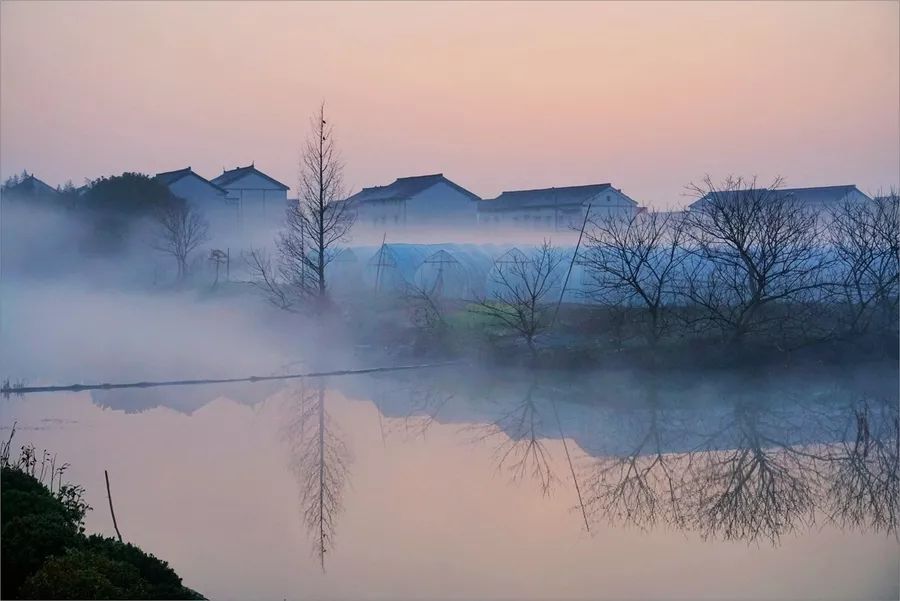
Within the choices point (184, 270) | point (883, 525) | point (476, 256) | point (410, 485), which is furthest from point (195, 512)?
point (184, 270)

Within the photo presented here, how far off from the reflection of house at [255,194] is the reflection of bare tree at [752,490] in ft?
36.1

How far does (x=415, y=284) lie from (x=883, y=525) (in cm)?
783

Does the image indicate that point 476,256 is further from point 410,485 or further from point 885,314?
point 410,485

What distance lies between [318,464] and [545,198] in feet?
44.1

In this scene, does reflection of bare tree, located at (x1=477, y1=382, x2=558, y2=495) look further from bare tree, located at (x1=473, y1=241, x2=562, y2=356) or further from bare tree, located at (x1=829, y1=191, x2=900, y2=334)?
bare tree, located at (x1=829, y1=191, x2=900, y2=334)

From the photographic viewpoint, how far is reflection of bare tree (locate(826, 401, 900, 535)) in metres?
5.42

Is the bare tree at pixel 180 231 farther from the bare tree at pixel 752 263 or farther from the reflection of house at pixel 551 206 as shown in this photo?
the bare tree at pixel 752 263

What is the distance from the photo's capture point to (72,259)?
14516mm

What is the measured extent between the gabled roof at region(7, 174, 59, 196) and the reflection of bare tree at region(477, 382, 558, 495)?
893cm

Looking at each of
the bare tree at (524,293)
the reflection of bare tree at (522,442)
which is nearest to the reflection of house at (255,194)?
the bare tree at (524,293)

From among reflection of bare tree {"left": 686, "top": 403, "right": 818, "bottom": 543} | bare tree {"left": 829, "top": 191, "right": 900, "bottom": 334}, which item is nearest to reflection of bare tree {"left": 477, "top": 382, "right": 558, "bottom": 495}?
reflection of bare tree {"left": 686, "top": 403, "right": 818, "bottom": 543}

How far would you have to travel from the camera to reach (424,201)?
18.0 m

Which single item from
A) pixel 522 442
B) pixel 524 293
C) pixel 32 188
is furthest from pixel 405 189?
pixel 522 442

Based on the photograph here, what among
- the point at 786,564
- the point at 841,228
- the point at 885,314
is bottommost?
the point at 786,564
